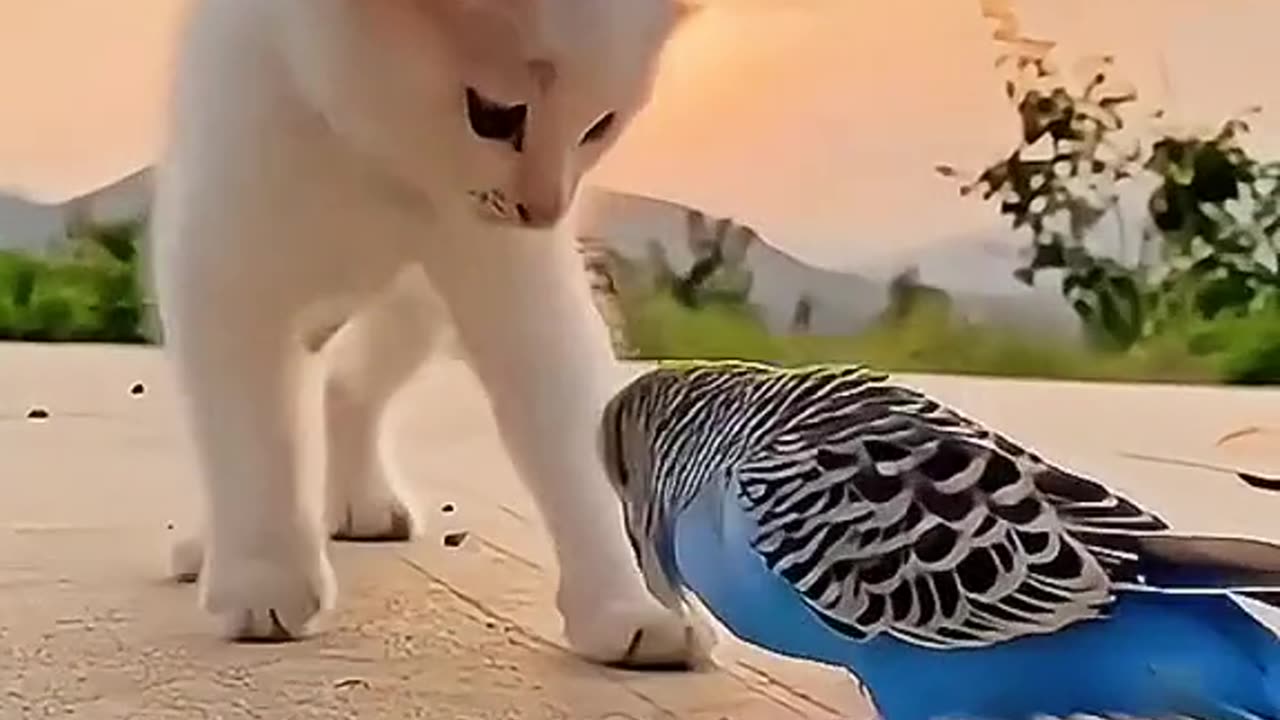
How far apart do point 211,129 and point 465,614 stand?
252mm

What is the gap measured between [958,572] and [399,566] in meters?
0.52

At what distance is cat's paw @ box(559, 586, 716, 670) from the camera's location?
0.88 metres

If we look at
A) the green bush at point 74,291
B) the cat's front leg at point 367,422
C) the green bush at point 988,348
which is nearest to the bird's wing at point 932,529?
the cat's front leg at point 367,422

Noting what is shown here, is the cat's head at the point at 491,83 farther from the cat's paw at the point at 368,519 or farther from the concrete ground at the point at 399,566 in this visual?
the cat's paw at the point at 368,519

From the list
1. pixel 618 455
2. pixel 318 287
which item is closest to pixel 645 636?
A: pixel 618 455

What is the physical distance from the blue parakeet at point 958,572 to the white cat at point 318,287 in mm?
186

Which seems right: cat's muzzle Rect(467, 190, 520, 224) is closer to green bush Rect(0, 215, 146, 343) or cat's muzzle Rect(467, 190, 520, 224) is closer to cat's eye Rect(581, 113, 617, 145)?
cat's eye Rect(581, 113, 617, 145)

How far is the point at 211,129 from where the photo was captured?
2.95 ft

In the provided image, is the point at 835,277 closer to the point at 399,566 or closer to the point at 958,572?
the point at 399,566

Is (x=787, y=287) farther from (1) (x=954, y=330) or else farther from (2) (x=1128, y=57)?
(2) (x=1128, y=57)

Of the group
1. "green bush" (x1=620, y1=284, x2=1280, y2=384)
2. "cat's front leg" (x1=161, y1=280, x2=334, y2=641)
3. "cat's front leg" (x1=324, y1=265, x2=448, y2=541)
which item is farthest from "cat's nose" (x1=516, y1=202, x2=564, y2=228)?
"green bush" (x1=620, y1=284, x2=1280, y2=384)

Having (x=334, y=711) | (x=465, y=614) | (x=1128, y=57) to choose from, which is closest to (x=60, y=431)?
(x=465, y=614)

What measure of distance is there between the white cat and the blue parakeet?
186 mm

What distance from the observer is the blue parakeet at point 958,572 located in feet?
2.01
